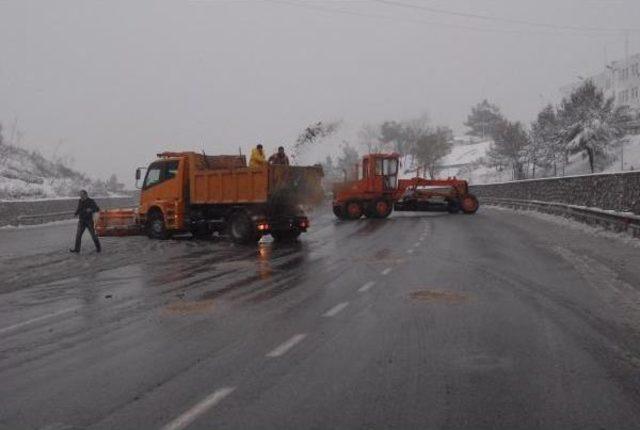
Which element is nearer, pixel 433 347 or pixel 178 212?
pixel 433 347

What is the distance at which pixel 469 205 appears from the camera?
37781 mm

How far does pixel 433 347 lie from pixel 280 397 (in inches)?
84.2

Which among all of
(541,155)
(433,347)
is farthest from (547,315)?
(541,155)

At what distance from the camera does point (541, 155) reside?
2662 inches

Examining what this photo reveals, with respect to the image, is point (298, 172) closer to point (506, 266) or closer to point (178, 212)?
point (178, 212)

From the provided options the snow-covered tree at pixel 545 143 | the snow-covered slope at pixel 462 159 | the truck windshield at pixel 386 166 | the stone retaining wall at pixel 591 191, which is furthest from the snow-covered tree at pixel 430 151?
the truck windshield at pixel 386 166

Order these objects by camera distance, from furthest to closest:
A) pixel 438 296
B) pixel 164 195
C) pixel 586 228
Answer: pixel 586 228
pixel 164 195
pixel 438 296

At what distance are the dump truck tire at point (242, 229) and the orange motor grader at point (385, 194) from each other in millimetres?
14024

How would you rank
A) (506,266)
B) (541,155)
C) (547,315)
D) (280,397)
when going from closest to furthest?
(280,397), (547,315), (506,266), (541,155)

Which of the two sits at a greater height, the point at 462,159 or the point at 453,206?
the point at 462,159

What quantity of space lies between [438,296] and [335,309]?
1779 mm

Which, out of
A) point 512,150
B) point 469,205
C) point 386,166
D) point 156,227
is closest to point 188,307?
point 156,227

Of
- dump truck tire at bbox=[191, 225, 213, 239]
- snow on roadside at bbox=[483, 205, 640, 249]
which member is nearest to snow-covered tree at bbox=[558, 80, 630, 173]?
snow on roadside at bbox=[483, 205, 640, 249]

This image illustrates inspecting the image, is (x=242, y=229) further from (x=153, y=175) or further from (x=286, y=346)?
(x=286, y=346)
